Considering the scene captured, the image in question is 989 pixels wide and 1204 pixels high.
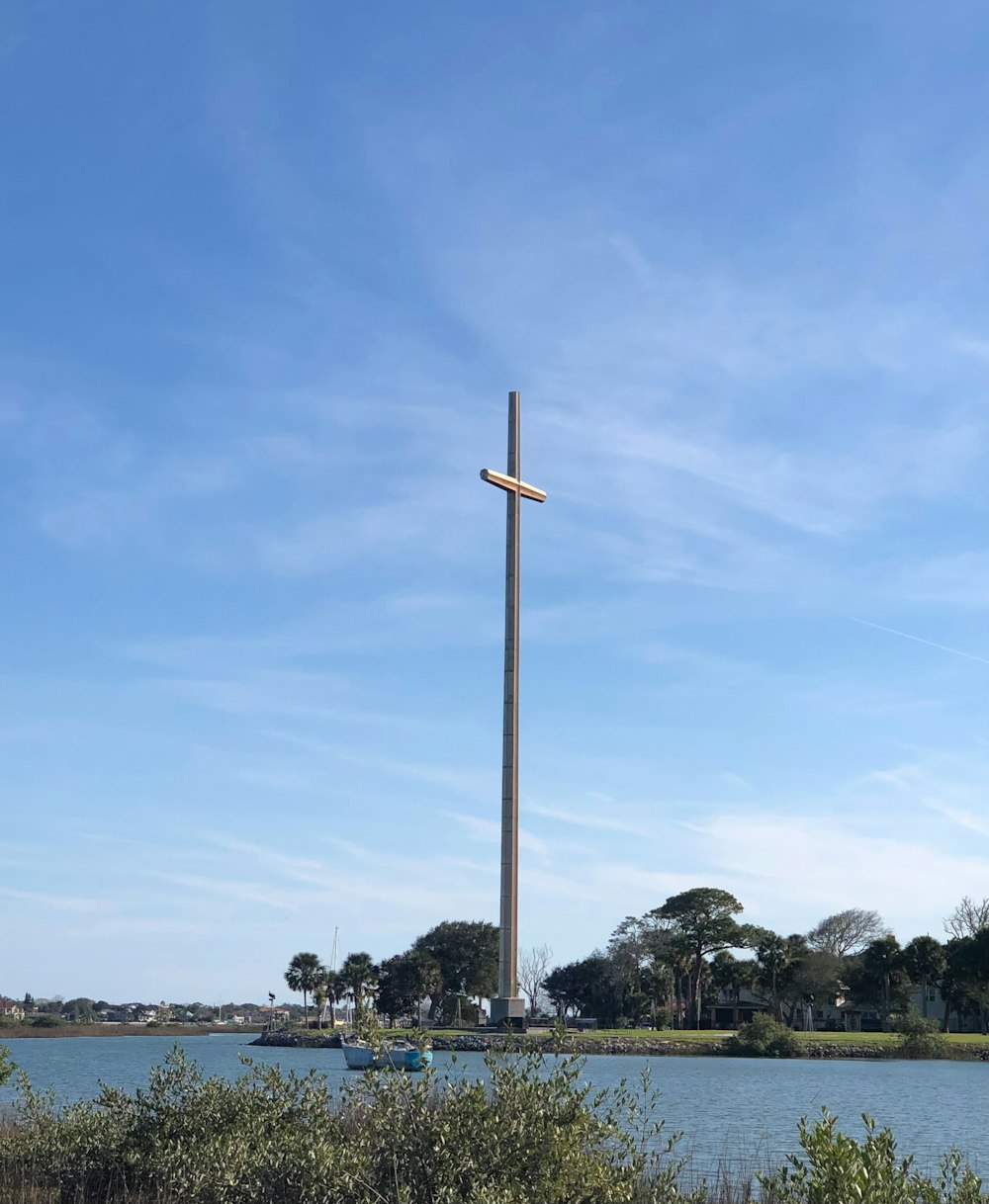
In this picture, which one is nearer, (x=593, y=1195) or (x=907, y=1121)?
(x=593, y=1195)

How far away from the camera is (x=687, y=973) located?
11850cm

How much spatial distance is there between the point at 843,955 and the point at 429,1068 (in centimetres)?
11948

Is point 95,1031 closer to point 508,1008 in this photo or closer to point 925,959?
point 925,959

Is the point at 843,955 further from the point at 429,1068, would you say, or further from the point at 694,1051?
the point at 429,1068

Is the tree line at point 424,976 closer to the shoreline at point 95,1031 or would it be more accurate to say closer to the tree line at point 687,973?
the tree line at point 687,973

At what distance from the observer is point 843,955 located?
402 ft

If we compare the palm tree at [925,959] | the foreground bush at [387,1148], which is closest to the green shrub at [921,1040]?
the palm tree at [925,959]

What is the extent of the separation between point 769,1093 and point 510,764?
1915 centimetres

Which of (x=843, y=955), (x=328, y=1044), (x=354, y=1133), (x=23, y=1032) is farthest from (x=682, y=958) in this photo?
(x=354, y=1133)

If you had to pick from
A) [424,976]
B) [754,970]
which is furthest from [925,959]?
[424,976]

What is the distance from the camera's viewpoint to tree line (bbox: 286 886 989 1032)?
102994mm

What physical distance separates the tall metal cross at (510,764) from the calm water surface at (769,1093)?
4.01 meters

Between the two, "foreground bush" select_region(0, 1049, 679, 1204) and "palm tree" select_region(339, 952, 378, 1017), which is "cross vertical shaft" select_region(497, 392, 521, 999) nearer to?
"foreground bush" select_region(0, 1049, 679, 1204)

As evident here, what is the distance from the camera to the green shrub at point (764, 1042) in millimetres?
79812
